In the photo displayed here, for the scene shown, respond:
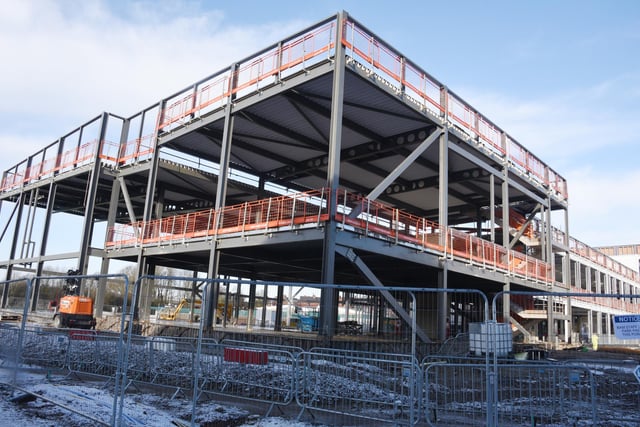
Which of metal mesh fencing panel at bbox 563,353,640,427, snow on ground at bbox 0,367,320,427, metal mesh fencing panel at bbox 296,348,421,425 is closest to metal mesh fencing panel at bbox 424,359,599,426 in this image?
metal mesh fencing panel at bbox 563,353,640,427

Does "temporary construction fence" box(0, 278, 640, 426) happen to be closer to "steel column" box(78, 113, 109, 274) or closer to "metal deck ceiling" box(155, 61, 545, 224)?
"metal deck ceiling" box(155, 61, 545, 224)

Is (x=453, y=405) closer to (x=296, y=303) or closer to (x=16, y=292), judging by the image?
(x=296, y=303)

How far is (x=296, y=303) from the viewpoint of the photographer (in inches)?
922

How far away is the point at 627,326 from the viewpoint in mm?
6605

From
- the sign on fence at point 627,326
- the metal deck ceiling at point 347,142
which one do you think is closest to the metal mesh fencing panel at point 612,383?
the sign on fence at point 627,326

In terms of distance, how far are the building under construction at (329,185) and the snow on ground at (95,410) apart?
5903mm

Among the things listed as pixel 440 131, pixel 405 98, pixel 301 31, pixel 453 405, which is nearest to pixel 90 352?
pixel 453 405

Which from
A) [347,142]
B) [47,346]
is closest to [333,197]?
[47,346]

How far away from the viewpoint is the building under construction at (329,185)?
1698 cm

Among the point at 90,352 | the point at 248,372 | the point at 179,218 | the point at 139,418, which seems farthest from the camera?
the point at 179,218

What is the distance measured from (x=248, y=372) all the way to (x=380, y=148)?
15.2 metres

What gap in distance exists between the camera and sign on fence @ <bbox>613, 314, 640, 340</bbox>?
6500 mm

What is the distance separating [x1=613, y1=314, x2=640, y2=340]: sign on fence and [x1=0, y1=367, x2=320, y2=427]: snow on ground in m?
4.65

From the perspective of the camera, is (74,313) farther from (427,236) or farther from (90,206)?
(427,236)
